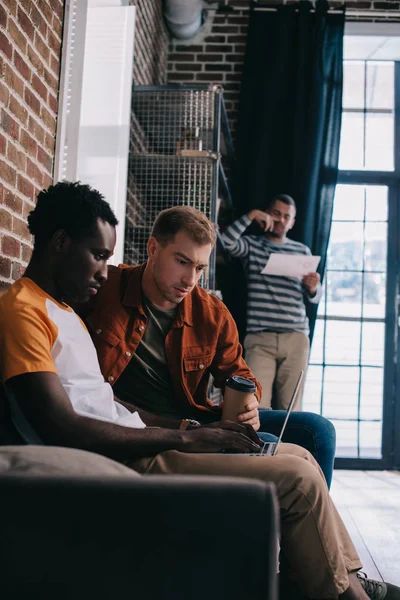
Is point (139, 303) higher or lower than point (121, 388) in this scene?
higher

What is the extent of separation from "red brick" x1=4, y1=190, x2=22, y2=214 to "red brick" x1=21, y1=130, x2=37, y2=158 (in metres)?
0.18

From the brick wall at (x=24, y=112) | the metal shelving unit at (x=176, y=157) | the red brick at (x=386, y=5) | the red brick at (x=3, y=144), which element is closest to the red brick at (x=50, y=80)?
the brick wall at (x=24, y=112)

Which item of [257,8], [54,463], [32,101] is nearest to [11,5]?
[32,101]

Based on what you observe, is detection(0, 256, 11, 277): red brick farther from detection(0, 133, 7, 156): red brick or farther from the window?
the window

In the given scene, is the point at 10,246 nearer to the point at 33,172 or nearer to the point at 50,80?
the point at 33,172

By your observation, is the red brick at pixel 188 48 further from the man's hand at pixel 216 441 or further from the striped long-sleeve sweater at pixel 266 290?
the man's hand at pixel 216 441

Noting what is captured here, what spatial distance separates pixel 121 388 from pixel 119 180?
1.66 meters

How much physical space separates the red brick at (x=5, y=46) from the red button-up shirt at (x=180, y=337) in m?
0.67

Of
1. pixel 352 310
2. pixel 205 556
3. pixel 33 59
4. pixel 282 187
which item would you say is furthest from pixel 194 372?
pixel 352 310

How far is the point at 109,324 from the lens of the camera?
1904mm

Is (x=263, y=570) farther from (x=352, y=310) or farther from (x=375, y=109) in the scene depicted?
(x=375, y=109)

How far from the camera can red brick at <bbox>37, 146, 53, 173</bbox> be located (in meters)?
2.27

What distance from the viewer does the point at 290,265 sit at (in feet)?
13.3

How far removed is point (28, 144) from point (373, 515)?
236cm
